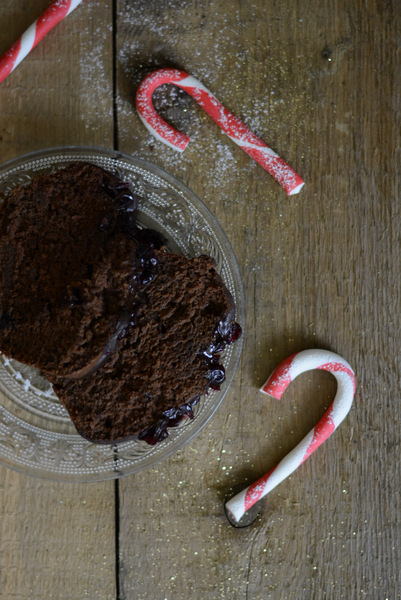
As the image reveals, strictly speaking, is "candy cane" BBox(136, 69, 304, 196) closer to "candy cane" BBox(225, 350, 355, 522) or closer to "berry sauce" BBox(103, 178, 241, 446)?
"berry sauce" BBox(103, 178, 241, 446)

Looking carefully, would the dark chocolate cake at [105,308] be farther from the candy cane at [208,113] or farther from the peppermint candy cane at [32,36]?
the peppermint candy cane at [32,36]

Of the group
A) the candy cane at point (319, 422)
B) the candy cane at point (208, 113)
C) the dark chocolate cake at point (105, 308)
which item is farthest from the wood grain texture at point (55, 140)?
the candy cane at point (319, 422)

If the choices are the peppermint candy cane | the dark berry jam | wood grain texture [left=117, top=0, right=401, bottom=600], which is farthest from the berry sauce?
the peppermint candy cane

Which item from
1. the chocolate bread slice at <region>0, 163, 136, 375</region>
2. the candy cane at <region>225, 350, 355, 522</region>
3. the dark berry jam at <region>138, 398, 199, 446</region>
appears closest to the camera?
the chocolate bread slice at <region>0, 163, 136, 375</region>

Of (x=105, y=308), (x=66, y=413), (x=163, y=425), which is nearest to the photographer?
(x=105, y=308)

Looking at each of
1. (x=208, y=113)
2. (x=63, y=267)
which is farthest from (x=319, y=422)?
(x=208, y=113)

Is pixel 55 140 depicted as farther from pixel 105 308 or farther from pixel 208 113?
pixel 105 308
